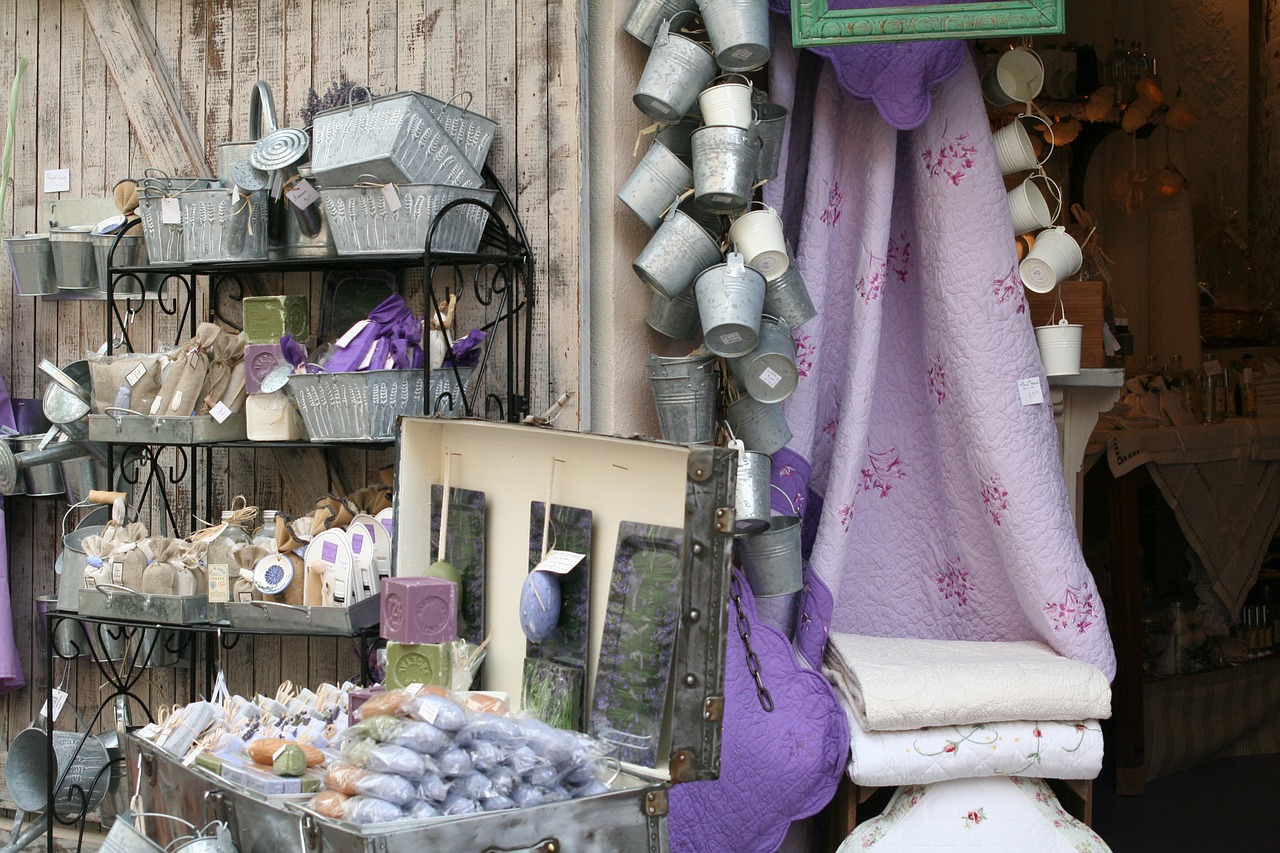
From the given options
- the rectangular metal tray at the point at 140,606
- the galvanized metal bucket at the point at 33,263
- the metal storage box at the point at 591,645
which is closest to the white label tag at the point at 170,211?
the galvanized metal bucket at the point at 33,263

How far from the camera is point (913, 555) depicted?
123 inches

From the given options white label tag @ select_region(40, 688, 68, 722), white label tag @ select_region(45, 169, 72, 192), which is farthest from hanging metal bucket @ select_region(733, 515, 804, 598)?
white label tag @ select_region(45, 169, 72, 192)

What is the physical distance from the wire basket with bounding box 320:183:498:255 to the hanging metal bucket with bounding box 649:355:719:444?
1.70 ft

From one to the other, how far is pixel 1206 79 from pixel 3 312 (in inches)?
203

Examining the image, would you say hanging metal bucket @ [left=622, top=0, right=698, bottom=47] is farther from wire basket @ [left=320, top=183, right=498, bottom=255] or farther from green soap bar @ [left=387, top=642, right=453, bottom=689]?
green soap bar @ [left=387, top=642, right=453, bottom=689]

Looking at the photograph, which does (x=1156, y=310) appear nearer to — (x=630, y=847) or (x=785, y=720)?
(x=785, y=720)

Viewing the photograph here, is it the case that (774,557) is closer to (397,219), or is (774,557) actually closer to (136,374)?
(397,219)

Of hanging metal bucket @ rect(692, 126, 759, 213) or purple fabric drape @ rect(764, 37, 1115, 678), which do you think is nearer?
hanging metal bucket @ rect(692, 126, 759, 213)

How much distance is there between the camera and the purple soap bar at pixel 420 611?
7.42 feet

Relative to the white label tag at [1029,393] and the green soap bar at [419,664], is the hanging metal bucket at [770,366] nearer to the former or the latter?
the white label tag at [1029,393]

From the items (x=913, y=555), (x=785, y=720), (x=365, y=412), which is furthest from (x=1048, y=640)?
(x=365, y=412)

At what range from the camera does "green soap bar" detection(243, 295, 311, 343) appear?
9.87 ft

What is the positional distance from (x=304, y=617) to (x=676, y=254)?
3.64 ft

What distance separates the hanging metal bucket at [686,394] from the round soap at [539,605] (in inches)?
23.6
